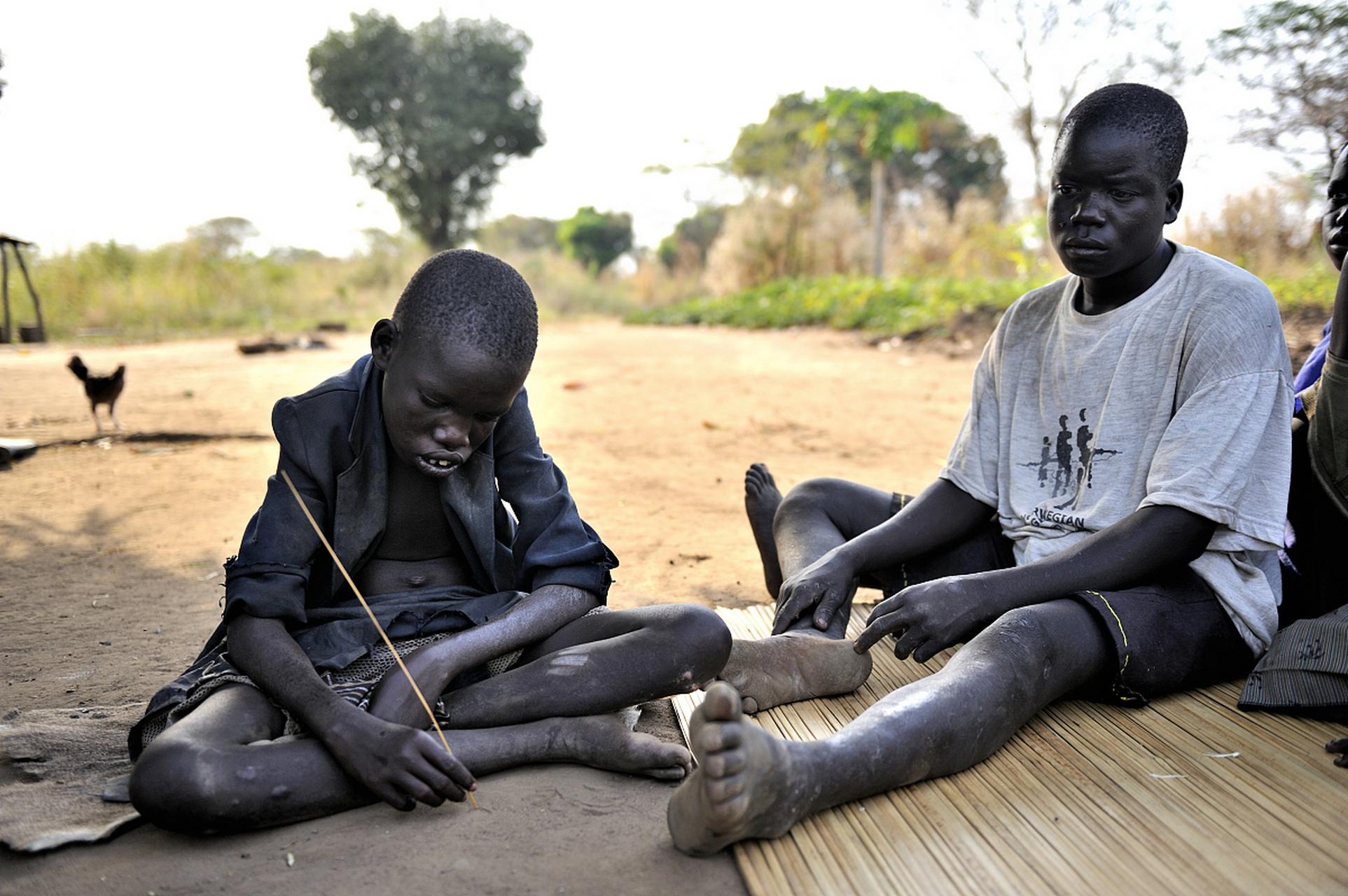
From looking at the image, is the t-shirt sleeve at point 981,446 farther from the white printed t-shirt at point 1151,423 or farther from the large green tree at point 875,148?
the large green tree at point 875,148

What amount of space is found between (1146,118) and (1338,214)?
2.15 feet

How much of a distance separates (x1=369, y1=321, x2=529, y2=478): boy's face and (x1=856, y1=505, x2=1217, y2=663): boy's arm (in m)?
0.85

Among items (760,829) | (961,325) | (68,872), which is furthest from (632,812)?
(961,325)

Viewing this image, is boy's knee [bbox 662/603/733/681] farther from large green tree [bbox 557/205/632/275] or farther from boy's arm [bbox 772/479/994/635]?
large green tree [bbox 557/205/632/275]

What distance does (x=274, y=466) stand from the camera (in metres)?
4.74

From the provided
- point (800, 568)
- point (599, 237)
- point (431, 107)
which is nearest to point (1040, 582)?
point (800, 568)

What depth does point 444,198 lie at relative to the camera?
22.1m

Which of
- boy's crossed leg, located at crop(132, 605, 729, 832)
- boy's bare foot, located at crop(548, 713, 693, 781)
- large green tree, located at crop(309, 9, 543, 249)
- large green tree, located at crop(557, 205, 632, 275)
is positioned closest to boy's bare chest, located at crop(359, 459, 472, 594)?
boy's crossed leg, located at crop(132, 605, 729, 832)

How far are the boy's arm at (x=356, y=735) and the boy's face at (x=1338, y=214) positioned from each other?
2.20 meters

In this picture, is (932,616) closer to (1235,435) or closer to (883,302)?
(1235,435)

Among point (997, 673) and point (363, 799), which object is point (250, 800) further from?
point (997, 673)

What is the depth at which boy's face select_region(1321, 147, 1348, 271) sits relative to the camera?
215 centimetres

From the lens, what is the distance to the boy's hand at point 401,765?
1.42 m

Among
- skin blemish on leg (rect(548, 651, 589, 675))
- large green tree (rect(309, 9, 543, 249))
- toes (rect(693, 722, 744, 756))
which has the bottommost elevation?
skin blemish on leg (rect(548, 651, 589, 675))
